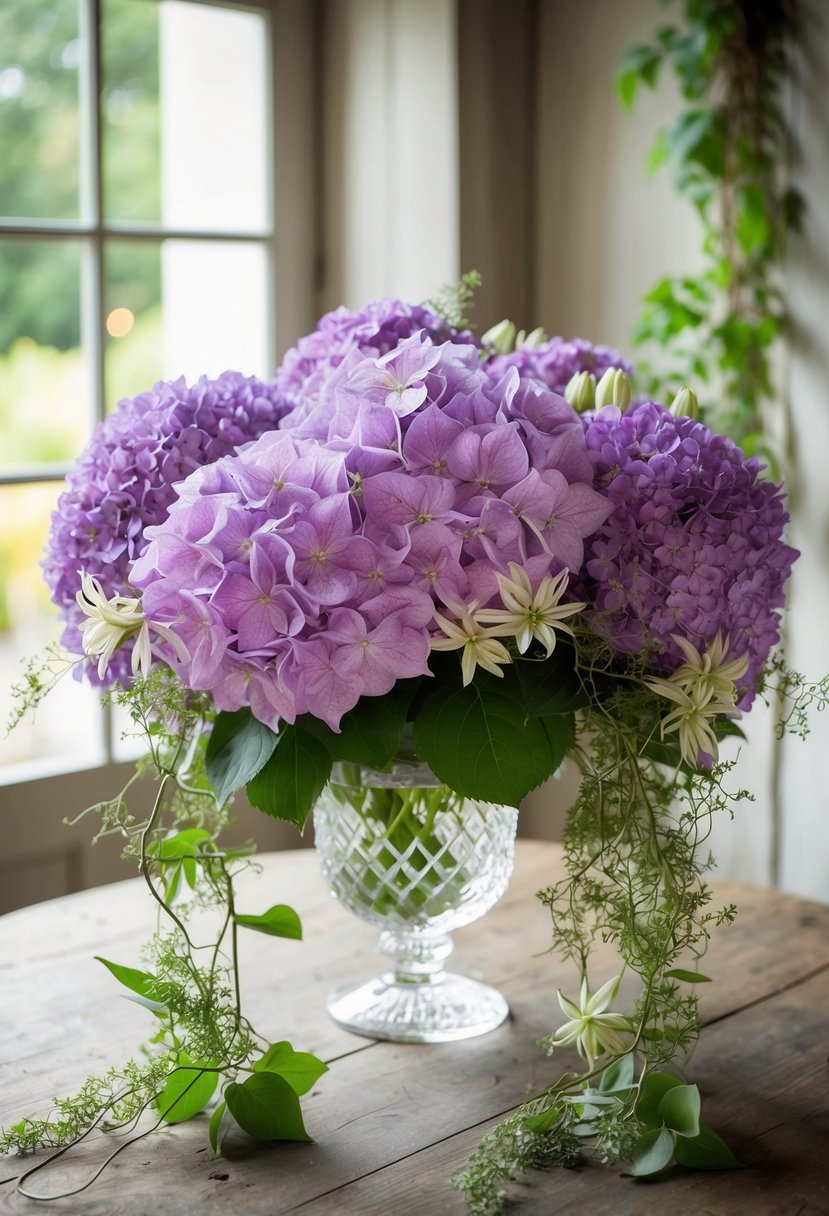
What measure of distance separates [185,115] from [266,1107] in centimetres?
167

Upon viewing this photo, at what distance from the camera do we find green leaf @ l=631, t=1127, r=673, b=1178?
860mm

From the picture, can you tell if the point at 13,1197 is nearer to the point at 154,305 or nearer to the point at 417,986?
the point at 417,986

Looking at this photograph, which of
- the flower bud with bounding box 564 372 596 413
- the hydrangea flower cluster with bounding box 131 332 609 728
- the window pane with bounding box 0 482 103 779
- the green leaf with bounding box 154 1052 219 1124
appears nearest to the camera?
the hydrangea flower cluster with bounding box 131 332 609 728

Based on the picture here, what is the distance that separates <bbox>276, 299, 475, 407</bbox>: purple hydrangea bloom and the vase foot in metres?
0.51

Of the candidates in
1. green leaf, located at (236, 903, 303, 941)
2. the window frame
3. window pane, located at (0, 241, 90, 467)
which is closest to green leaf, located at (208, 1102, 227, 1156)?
green leaf, located at (236, 903, 303, 941)

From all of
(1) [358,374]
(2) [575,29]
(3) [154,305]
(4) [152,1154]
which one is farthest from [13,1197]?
(2) [575,29]

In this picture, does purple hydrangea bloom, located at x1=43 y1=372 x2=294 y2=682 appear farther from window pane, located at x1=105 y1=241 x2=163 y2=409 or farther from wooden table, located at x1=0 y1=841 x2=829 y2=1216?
window pane, located at x1=105 y1=241 x2=163 y2=409

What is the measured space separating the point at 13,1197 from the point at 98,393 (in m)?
1.37

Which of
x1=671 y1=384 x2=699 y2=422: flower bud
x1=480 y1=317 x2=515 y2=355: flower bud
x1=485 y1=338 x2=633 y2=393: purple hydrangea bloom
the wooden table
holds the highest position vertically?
x1=480 y1=317 x2=515 y2=355: flower bud

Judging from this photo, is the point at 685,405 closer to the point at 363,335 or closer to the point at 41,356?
the point at 363,335

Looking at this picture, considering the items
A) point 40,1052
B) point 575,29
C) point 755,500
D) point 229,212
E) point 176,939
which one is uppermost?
point 575,29

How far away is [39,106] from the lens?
192 cm

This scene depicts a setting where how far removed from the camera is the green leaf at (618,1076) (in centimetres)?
91

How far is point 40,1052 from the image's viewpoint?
41.5 inches
